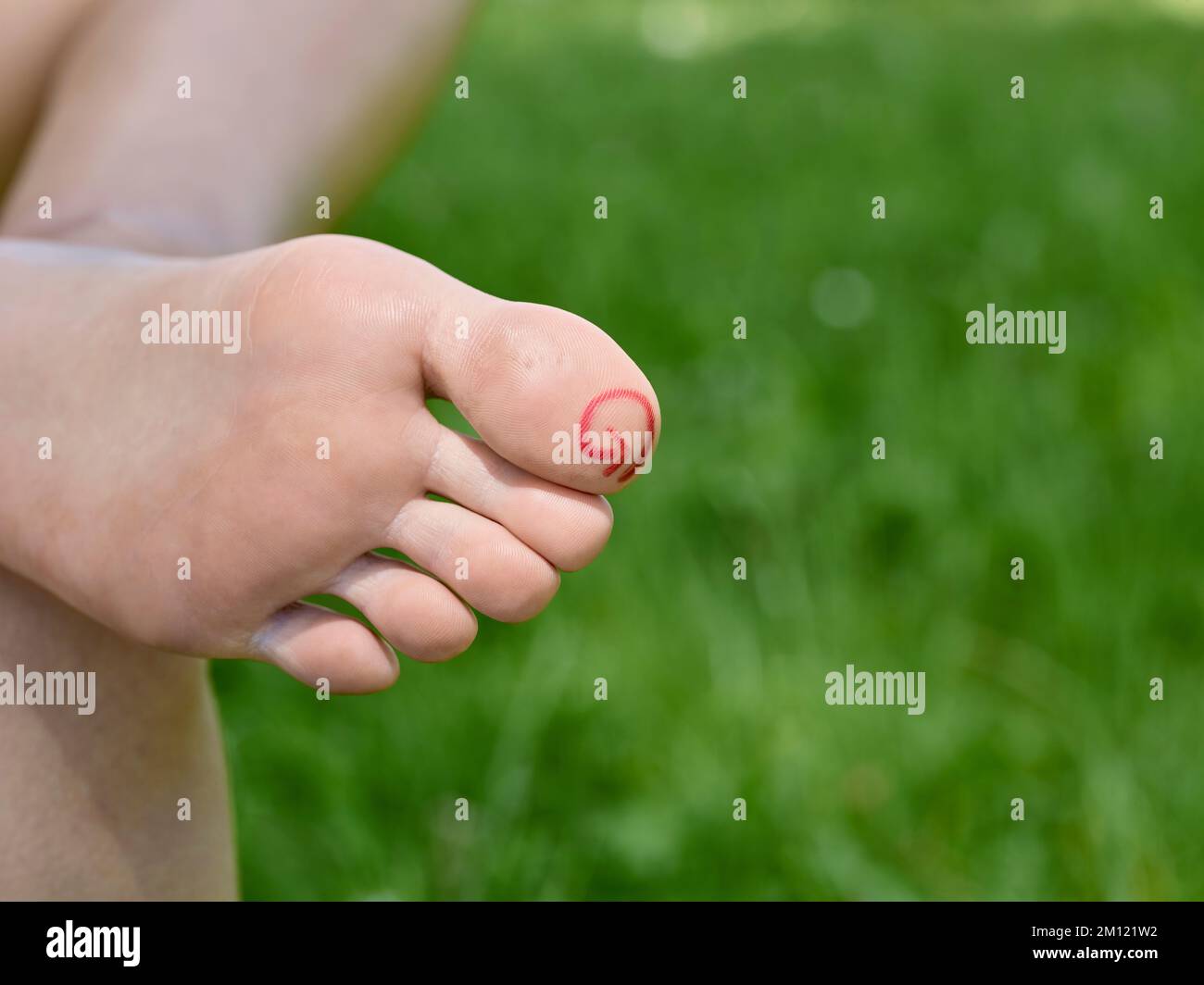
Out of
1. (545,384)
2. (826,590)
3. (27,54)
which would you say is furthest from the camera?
(826,590)

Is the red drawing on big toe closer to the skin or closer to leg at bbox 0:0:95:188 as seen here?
the skin

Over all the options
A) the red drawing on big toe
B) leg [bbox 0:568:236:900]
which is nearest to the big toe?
the red drawing on big toe

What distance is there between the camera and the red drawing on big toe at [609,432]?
0.56 metres

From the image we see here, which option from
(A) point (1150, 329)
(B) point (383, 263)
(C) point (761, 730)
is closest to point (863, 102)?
(A) point (1150, 329)

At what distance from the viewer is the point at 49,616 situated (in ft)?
2.18

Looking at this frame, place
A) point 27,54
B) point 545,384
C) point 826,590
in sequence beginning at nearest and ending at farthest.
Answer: point 545,384 → point 27,54 → point 826,590

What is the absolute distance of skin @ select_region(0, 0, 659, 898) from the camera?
22.8 inches

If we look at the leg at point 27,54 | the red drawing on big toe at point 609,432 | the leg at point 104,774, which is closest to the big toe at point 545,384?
the red drawing on big toe at point 609,432

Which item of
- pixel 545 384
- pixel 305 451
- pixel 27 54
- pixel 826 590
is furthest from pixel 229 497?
pixel 826 590

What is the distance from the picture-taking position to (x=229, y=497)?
0.61 meters

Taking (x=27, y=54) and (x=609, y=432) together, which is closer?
(x=609, y=432)

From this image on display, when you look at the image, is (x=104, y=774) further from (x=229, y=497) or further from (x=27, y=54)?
(x=27, y=54)

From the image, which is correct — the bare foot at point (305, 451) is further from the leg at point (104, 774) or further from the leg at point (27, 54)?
the leg at point (27, 54)

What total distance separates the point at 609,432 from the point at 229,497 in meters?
0.17
